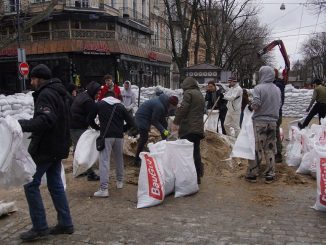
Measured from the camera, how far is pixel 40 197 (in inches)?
172

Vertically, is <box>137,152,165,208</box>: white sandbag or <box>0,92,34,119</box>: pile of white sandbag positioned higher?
<box>0,92,34,119</box>: pile of white sandbag

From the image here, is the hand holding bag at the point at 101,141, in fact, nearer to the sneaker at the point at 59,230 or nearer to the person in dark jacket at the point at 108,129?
the person in dark jacket at the point at 108,129

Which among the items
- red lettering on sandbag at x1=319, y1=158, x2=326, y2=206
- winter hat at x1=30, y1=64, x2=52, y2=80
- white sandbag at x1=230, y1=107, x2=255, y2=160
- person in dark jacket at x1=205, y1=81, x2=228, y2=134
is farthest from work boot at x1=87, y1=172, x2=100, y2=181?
person in dark jacket at x1=205, y1=81, x2=228, y2=134

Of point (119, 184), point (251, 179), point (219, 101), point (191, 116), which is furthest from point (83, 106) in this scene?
point (219, 101)

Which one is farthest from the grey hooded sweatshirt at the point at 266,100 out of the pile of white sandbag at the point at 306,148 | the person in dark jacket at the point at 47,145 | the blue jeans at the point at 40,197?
the blue jeans at the point at 40,197

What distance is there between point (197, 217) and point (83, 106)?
2769mm

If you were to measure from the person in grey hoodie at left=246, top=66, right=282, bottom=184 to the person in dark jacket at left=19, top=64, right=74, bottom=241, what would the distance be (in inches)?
128

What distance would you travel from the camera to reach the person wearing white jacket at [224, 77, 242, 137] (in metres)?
11.0

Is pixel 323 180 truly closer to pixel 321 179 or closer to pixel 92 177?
pixel 321 179

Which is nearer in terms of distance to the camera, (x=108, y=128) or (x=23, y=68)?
(x=108, y=128)

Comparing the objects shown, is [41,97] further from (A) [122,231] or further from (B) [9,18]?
(B) [9,18]

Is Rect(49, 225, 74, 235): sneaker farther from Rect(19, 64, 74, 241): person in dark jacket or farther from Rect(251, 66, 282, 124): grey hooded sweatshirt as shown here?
Rect(251, 66, 282, 124): grey hooded sweatshirt

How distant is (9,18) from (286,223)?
31028 millimetres

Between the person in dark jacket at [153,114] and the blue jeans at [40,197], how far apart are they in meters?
3.09
